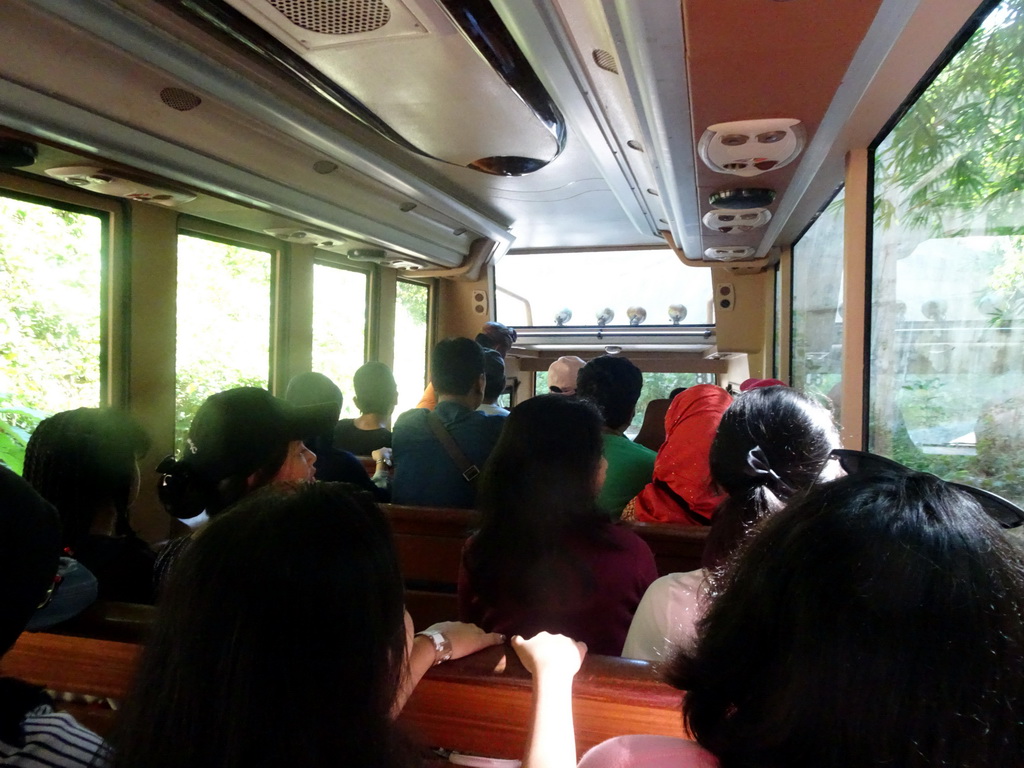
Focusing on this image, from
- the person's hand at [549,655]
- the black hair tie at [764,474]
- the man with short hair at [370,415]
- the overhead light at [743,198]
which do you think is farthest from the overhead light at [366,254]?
the person's hand at [549,655]

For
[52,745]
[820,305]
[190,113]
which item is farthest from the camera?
[820,305]

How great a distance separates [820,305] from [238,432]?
323 cm

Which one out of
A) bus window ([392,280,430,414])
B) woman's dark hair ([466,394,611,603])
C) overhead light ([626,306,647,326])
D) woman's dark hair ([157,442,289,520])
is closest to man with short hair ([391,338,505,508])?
woman's dark hair ([466,394,611,603])

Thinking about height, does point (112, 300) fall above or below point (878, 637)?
above

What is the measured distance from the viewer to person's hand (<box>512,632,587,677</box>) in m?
1.25

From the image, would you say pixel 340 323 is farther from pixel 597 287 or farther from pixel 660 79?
pixel 660 79

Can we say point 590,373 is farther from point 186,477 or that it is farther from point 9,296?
point 9,296

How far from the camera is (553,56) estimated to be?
237 centimetres

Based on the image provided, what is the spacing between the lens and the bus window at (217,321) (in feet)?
11.8

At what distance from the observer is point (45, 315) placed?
289 cm

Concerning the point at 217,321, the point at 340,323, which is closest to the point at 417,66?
the point at 217,321

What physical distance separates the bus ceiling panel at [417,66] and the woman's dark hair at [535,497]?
1.16 metres

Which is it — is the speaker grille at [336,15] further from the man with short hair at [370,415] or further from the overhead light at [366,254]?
the overhead light at [366,254]

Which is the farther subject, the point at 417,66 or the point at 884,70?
the point at 417,66
